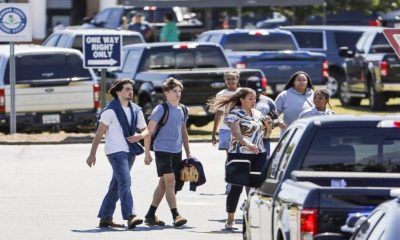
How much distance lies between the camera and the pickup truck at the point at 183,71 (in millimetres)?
26672

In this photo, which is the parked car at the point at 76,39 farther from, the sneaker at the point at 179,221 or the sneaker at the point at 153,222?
the sneaker at the point at 179,221

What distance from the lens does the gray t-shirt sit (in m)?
15.7

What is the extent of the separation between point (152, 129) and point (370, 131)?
5777 millimetres

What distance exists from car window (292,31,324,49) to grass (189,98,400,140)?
157 cm

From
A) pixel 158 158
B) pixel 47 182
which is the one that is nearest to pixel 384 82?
pixel 47 182

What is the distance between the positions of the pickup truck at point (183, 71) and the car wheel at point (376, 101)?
5.34 meters

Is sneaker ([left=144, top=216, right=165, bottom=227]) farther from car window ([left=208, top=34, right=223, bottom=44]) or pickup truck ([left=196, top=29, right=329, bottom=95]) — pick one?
car window ([left=208, top=34, right=223, bottom=44])

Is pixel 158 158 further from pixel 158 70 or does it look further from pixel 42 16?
pixel 42 16

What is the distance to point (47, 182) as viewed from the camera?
20.6 metres

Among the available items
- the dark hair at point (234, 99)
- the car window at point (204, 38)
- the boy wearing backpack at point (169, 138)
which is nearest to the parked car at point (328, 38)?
the car window at point (204, 38)

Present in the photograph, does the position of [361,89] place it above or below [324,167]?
below

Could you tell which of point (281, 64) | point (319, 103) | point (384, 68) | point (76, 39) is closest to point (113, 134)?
point (319, 103)

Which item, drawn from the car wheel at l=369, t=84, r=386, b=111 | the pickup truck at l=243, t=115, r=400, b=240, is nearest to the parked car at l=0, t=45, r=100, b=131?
the car wheel at l=369, t=84, r=386, b=111

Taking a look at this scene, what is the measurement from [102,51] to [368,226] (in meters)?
19.5
